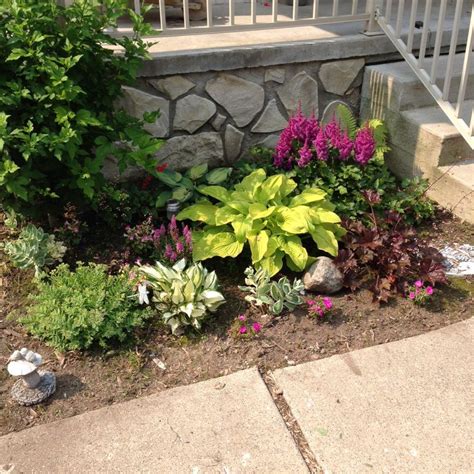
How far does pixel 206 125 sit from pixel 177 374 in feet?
6.02

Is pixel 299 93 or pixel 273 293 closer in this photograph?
pixel 273 293

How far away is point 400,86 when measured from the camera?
3.83 meters

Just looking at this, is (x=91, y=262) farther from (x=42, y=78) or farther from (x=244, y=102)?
(x=244, y=102)

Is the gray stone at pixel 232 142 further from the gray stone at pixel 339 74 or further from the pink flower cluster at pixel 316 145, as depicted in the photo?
the gray stone at pixel 339 74

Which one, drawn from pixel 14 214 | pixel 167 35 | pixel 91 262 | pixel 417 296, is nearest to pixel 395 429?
pixel 417 296

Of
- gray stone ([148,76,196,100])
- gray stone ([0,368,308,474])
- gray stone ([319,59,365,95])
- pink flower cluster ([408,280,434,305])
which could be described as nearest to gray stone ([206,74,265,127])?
gray stone ([148,76,196,100])

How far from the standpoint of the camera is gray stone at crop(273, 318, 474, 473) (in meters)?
2.14

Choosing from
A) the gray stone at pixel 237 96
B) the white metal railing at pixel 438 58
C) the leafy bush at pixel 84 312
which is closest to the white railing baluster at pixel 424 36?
the white metal railing at pixel 438 58

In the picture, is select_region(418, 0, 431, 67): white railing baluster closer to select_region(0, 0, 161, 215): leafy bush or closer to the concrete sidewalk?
select_region(0, 0, 161, 215): leafy bush

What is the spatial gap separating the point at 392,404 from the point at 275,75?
232cm

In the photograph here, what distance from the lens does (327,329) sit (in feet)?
9.27

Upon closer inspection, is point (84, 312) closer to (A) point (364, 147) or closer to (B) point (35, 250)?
(B) point (35, 250)

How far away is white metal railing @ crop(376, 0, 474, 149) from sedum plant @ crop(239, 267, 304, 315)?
1524 mm

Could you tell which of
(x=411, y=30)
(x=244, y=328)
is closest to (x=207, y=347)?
(x=244, y=328)
